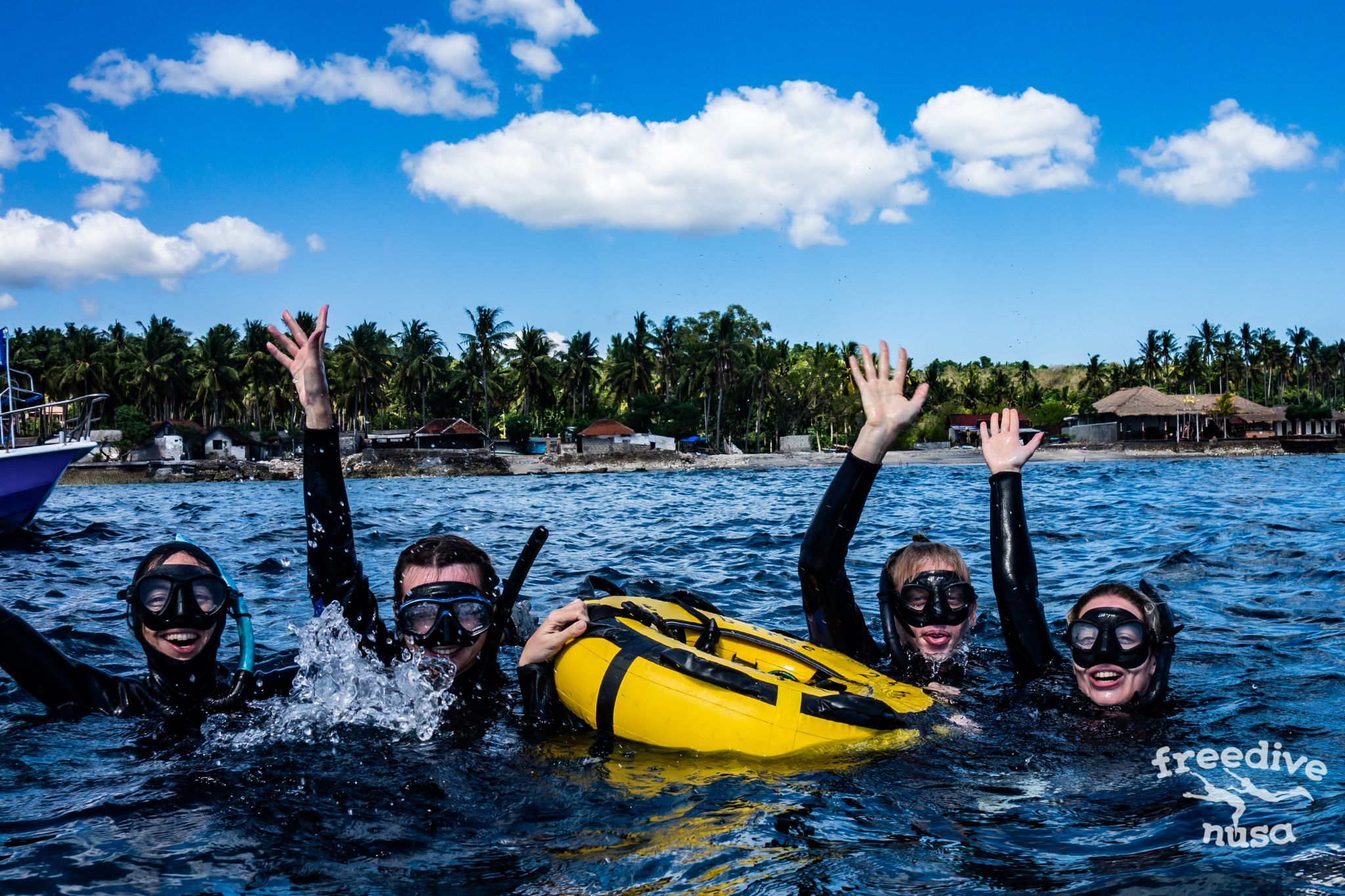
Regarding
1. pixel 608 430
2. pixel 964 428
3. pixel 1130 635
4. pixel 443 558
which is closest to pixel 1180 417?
pixel 964 428

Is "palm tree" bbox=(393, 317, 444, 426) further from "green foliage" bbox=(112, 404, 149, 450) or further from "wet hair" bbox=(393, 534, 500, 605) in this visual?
"wet hair" bbox=(393, 534, 500, 605)

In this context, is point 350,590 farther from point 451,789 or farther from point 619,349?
point 619,349

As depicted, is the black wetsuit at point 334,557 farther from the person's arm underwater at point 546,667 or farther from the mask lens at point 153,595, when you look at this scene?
the mask lens at point 153,595

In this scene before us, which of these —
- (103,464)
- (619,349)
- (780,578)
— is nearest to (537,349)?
(619,349)

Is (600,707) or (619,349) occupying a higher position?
(619,349)

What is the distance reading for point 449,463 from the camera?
2584 inches

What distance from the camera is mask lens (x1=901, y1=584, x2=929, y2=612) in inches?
184

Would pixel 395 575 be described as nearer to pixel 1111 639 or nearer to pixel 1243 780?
pixel 1111 639

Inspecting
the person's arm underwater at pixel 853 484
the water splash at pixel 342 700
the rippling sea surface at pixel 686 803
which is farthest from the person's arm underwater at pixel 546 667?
the person's arm underwater at pixel 853 484

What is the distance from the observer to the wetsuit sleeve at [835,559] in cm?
463

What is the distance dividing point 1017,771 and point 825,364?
3069 inches

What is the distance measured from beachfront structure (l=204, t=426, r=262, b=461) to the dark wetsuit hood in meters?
72.6

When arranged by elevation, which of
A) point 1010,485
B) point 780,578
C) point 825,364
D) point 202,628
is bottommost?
point 780,578

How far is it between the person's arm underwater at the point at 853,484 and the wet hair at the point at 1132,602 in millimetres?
1089
